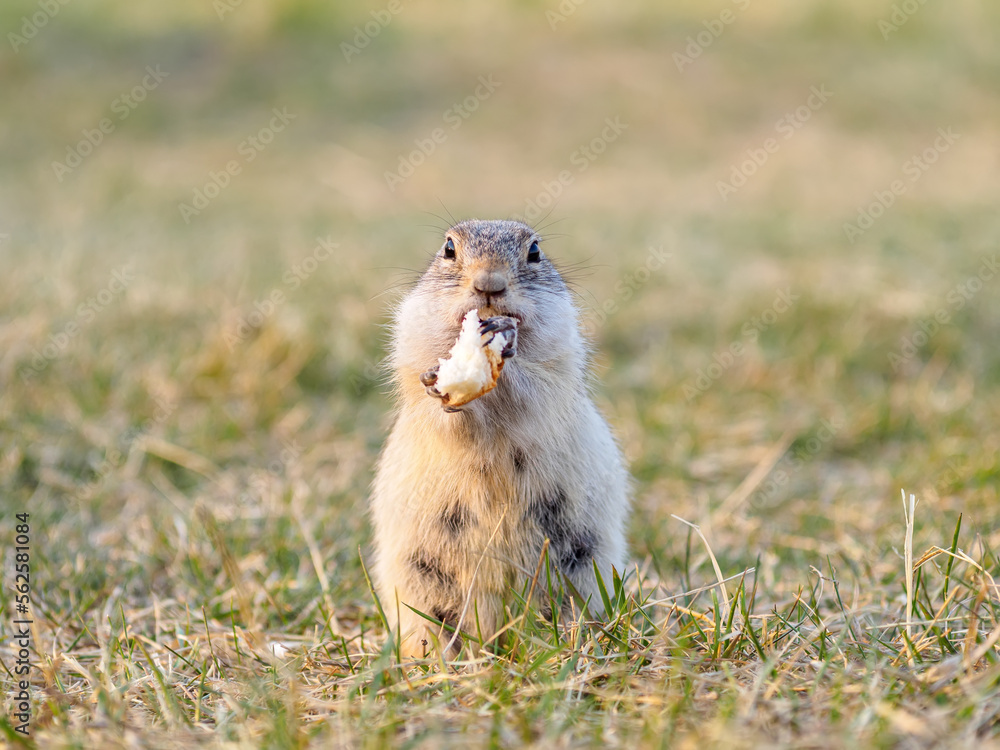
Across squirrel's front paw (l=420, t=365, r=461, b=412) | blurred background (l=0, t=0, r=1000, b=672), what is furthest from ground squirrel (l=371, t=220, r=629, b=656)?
blurred background (l=0, t=0, r=1000, b=672)

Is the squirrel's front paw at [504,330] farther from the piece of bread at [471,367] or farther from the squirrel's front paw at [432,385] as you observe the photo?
the squirrel's front paw at [432,385]

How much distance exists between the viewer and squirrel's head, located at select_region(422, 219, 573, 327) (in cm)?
309

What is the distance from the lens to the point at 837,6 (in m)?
17.0

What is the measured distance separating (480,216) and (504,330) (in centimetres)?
758

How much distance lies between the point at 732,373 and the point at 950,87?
11574 mm

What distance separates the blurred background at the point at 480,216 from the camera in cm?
459

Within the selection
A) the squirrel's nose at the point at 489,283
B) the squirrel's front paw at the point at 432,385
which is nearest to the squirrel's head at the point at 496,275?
the squirrel's nose at the point at 489,283

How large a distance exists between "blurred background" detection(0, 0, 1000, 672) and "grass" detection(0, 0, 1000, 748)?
0.04 m

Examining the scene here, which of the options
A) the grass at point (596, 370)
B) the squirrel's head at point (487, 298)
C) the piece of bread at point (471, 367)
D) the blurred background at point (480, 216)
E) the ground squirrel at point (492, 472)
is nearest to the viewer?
the grass at point (596, 370)

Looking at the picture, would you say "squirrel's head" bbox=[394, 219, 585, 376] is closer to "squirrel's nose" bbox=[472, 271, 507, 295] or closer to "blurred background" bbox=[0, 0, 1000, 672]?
"squirrel's nose" bbox=[472, 271, 507, 295]

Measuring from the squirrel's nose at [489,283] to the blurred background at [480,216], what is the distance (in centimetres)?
89

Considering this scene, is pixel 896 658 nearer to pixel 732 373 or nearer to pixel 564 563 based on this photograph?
pixel 564 563

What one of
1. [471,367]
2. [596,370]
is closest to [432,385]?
[471,367]

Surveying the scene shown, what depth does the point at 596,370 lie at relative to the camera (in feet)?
15.2
